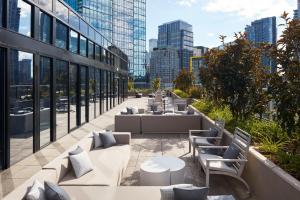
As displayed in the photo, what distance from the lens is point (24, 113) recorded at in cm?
700

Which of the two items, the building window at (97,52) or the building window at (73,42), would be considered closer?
the building window at (73,42)

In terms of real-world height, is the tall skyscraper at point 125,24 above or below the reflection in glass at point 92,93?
above

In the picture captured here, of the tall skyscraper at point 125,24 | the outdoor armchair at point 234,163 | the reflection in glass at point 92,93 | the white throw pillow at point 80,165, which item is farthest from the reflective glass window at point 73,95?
the tall skyscraper at point 125,24

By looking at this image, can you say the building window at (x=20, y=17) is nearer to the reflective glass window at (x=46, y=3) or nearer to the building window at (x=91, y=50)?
the reflective glass window at (x=46, y=3)

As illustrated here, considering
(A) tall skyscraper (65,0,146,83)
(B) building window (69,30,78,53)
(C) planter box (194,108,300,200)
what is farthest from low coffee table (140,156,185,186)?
(A) tall skyscraper (65,0,146,83)

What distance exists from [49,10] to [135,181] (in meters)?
5.72

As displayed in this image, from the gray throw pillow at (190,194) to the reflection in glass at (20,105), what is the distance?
14.4 feet

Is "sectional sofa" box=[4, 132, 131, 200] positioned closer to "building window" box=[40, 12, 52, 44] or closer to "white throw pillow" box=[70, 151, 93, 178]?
"white throw pillow" box=[70, 151, 93, 178]

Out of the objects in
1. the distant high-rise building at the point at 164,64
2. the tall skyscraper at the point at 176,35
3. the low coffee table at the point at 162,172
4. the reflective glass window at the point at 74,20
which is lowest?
the low coffee table at the point at 162,172

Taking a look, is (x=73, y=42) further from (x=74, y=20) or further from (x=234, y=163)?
(x=234, y=163)

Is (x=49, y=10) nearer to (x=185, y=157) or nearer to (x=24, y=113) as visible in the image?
(x=24, y=113)

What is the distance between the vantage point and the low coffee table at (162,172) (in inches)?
191

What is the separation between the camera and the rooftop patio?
526cm

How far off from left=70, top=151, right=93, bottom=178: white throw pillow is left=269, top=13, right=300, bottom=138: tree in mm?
3150
